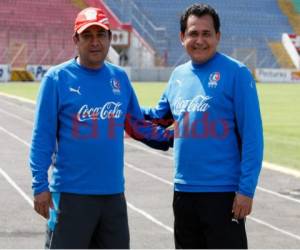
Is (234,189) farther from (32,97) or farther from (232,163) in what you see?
(32,97)

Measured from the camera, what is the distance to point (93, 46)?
4.35 metres

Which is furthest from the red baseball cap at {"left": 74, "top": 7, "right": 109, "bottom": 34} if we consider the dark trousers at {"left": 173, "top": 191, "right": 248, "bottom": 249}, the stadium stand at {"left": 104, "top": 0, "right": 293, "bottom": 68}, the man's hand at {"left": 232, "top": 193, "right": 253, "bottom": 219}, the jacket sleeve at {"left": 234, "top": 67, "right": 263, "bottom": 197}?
the stadium stand at {"left": 104, "top": 0, "right": 293, "bottom": 68}

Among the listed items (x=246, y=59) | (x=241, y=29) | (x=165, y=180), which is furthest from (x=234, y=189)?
(x=241, y=29)

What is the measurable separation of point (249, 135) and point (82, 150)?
0.88 meters

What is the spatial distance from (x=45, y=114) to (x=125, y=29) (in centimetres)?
4472

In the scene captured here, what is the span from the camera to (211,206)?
4363 millimetres

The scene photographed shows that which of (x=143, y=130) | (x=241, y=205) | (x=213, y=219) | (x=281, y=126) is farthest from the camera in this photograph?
(x=281, y=126)

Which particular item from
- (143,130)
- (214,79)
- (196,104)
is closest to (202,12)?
(214,79)

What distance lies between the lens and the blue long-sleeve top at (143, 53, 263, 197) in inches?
169

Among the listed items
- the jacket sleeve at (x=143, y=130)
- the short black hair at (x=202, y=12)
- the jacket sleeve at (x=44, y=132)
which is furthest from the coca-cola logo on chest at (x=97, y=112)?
the short black hair at (x=202, y=12)

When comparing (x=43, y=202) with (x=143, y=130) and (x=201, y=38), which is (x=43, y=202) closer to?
(x=143, y=130)

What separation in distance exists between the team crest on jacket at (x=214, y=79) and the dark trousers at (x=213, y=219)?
58cm

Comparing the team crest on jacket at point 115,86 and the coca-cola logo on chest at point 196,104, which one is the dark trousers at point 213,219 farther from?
the team crest on jacket at point 115,86

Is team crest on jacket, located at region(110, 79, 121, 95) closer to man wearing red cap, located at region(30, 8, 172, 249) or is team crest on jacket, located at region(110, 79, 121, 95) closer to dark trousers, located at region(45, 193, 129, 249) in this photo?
man wearing red cap, located at region(30, 8, 172, 249)
